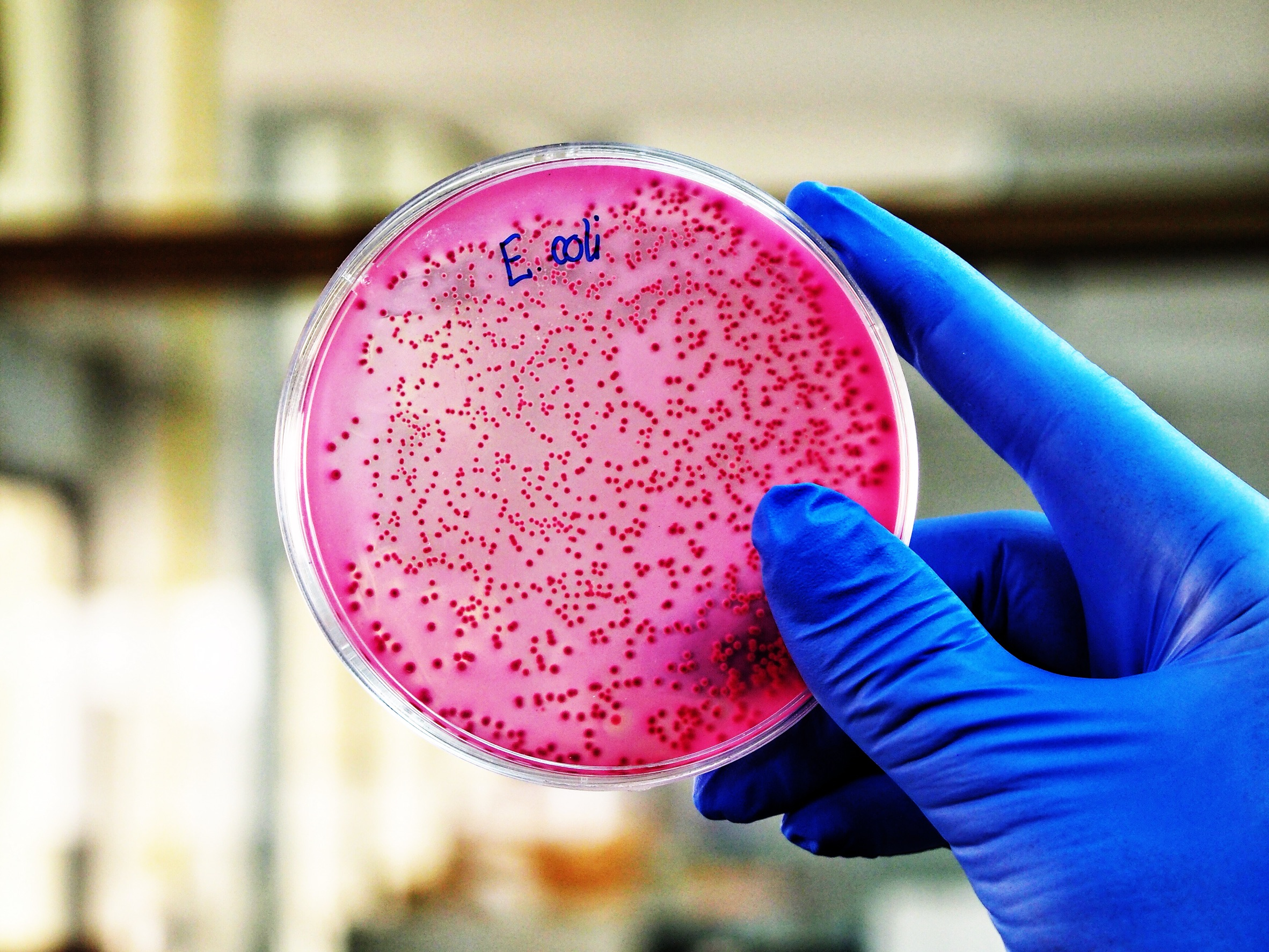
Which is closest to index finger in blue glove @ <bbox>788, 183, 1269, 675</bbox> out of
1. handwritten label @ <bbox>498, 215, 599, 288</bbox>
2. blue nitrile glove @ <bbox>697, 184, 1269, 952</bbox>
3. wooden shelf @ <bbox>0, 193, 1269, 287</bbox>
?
blue nitrile glove @ <bbox>697, 184, 1269, 952</bbox>

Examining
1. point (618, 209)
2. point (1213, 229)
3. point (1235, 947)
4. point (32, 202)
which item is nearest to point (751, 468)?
point (618, 209)

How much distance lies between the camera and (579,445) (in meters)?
0.63

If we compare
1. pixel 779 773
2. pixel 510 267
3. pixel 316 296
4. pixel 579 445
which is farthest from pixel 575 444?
pixel 316 296

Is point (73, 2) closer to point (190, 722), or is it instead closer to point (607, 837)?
point (190, 722)

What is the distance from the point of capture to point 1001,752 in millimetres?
599

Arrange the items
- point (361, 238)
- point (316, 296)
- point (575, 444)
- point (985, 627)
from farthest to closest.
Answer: point (316, 296), point (361, 238), point (985, 627), point (575, 444)

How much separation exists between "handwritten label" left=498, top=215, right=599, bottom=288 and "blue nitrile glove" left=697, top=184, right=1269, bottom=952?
0.19 meters

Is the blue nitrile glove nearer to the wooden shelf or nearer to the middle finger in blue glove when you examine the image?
the middle finger in blue glove

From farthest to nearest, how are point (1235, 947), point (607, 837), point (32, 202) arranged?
point (607, 837), point (32, 202), point (1235, 947)

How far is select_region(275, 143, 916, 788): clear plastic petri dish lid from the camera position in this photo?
0.63 metres

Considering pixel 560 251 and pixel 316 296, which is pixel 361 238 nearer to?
pixel 316 296

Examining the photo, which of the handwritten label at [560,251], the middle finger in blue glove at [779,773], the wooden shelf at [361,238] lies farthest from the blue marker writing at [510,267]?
the wooden shelf at [361,238]

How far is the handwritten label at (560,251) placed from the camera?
63 cm

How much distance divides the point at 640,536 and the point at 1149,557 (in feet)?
1.05
